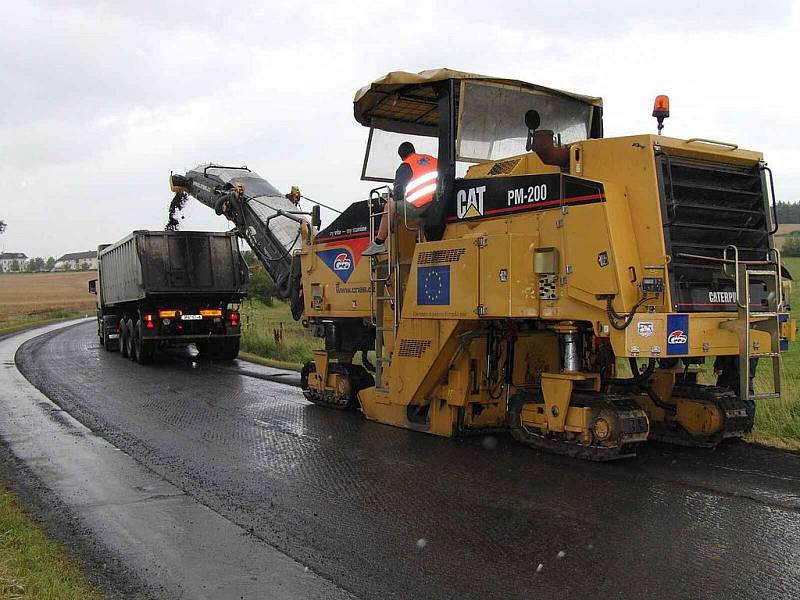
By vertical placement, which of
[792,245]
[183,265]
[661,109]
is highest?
[792,245]

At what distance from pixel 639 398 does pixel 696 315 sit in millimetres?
1637

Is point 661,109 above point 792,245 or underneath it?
underneath

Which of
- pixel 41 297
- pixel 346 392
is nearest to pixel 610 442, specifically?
pixel 346 392

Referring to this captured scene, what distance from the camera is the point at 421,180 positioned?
782 centimetres

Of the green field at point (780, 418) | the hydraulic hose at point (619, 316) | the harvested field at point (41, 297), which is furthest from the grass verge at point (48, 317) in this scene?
the hydraulic hose at point (619, 316)

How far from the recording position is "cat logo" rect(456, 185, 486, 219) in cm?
730

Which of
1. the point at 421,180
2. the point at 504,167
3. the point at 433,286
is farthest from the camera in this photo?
the point at 421,180

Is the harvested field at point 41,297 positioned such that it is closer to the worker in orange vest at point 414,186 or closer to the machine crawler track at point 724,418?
the worker in orange vest at point 414,186

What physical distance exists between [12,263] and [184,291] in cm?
13121

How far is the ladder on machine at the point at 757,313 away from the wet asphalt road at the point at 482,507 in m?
0.76

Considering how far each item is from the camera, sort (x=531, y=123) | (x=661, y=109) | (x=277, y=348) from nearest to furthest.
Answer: (x=661, y=109) → (x=531, y=123) → (x=277, y=348)

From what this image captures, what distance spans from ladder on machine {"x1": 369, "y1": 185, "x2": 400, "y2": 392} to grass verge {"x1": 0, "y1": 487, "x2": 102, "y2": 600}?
13.4ft

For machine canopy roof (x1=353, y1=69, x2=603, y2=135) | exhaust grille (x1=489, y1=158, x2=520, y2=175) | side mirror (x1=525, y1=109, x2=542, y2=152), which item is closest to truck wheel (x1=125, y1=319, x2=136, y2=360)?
machine canopy roof (x1=353, y1=69, x2=603, y2=135)

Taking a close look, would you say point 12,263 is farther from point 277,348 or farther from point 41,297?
point 277,348
